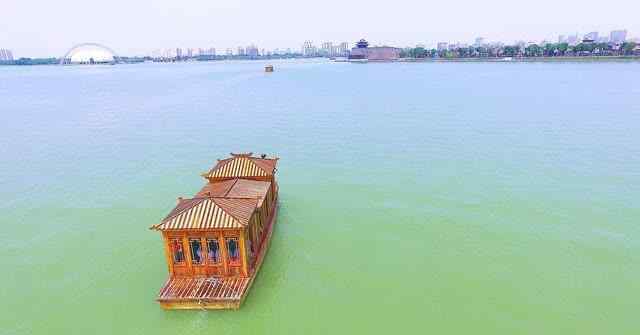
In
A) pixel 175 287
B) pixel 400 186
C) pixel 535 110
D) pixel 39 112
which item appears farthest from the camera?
pixel 39 112

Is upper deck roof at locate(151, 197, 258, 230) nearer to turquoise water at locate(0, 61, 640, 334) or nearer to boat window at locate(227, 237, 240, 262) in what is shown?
boat window at locate(227, 237, 240, 262)

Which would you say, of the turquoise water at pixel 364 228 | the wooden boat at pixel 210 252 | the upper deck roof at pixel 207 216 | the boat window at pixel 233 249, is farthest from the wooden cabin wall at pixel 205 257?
the turquoise water at pixel 364 228

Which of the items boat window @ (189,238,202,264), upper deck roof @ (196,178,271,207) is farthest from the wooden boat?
upper deck roof @ (196,178,271,207)

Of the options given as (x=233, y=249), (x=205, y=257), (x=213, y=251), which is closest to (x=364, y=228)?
(x=233, y=249)

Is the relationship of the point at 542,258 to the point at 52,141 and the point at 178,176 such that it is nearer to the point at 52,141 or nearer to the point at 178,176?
the point at 178,176

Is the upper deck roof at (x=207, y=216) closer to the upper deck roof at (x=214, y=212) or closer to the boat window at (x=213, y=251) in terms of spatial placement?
the upper deck roof at (x=214, y=212)

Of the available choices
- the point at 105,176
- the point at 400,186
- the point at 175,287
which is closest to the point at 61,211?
the point at 105,176
